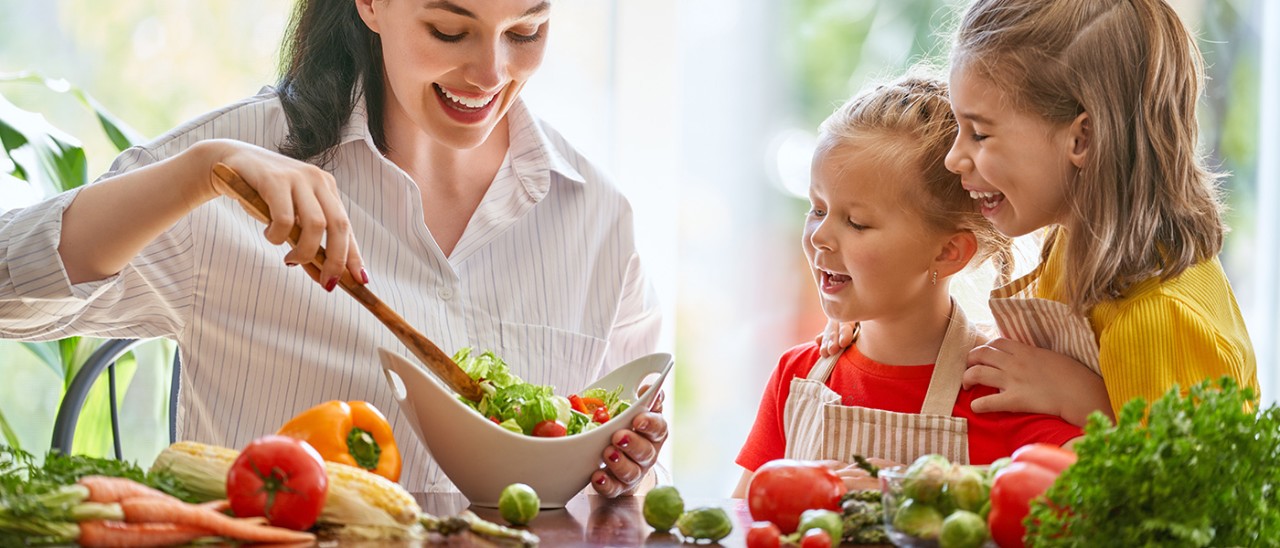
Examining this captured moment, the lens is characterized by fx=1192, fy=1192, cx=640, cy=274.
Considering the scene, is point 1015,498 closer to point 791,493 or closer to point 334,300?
point 791,493

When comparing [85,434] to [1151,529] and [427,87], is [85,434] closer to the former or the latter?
[427,87]

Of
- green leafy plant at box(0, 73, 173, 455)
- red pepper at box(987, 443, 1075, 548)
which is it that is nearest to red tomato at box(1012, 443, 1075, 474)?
red pepper at box(987, 443, 1075, 548)

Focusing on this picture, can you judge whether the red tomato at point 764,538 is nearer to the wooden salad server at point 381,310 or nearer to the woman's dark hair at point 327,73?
the wooden salad server at point 381,310

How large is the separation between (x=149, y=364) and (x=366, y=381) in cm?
144

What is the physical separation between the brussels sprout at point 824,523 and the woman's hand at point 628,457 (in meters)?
0.33

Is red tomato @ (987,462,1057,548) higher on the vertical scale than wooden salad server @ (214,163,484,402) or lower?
lower

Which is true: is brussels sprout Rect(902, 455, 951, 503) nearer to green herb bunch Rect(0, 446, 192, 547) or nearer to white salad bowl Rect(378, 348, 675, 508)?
white salad bowl Rect(378, 348, 675, 508)

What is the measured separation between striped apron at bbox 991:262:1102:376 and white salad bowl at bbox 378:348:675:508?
627mm

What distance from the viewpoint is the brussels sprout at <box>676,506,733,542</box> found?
1.14 meters

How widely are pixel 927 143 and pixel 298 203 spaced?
3.11 ft

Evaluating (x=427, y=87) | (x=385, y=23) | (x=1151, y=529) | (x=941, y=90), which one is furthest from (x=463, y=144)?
(x=1151, y=529)

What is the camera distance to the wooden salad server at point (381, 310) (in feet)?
4.33

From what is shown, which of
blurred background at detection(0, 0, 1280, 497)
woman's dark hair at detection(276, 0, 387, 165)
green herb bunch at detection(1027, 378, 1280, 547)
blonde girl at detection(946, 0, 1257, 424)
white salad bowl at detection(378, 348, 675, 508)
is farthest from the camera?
blurred background at detection(0, 0, 1280, 497)

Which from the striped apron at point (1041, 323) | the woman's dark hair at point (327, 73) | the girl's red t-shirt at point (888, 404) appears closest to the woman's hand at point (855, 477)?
the girl's red t-shirt at point (888, 404)
